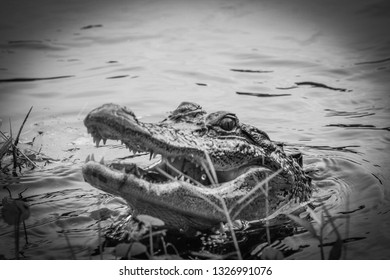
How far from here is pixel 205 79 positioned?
758cm

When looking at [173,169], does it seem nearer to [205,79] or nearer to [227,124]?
[227,124]

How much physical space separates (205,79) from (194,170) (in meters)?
3.87

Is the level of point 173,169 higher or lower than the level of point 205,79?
higher

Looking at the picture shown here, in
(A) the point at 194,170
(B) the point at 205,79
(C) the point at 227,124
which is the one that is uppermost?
(C) the point at 227,124

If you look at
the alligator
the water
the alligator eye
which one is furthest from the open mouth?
the water

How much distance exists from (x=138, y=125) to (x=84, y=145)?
2643 mm

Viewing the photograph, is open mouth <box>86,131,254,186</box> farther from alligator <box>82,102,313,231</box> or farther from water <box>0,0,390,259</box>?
water <box>0,0,390,259</box>

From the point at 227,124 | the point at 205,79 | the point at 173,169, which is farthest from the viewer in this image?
the point at 205,79

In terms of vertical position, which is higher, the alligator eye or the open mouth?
the alligator eye

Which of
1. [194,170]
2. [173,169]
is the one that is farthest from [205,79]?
[173,169]

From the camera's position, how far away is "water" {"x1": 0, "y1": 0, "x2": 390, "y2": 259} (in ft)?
15.9

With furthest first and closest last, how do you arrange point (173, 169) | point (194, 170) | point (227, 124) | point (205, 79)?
1. point (205, 79)
2. point (227, 124)
3. point (194, 170)
4. point (173, 169)
